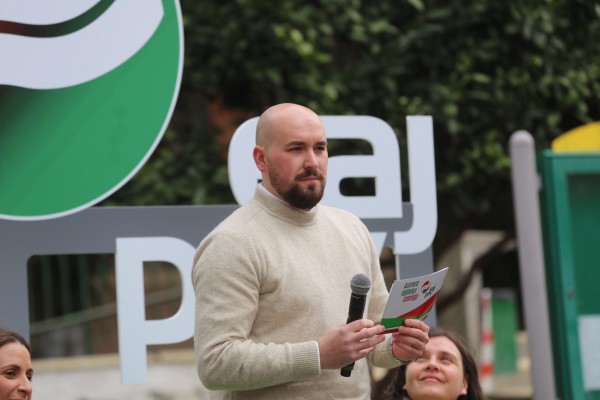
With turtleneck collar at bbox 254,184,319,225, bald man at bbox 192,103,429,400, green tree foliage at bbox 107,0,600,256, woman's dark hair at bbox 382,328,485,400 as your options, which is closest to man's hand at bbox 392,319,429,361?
bald man at bbox 192,103,429,400

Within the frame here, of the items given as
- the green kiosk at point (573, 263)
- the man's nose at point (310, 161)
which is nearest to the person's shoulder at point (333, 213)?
the man's nose at point (310, 161)

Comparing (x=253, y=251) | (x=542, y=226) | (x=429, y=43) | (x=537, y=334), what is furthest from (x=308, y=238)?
(x=429, y=43)

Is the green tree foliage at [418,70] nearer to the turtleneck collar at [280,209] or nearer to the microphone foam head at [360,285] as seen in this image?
the turtleneck collar at [280,209]

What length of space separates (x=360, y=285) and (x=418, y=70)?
3.84 meters

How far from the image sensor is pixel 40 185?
4871 mm

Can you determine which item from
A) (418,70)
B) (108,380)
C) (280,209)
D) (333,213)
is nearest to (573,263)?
(418,70)

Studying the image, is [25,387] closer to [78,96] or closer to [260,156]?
[260,156]

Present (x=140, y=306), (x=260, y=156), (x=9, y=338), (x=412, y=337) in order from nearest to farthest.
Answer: (x=412, y=337), (x=260, y=156), (x=9, y=338), (x=140, y=306)

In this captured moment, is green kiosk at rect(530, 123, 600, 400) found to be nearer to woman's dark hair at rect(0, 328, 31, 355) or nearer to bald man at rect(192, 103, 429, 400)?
bald man at rect(192, 103, 429, 400)

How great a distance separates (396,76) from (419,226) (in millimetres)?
1816

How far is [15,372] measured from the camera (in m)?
3.91

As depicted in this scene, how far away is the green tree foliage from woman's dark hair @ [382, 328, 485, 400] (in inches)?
85.1

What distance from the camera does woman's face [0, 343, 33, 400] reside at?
3848 mm

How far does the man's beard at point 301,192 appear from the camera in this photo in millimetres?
3605
